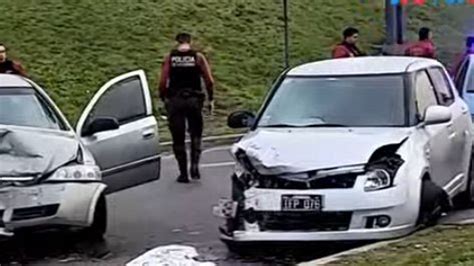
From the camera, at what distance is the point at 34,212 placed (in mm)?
10594

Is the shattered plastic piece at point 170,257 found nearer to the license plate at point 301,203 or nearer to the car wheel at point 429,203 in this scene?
the license plate at point 301,203

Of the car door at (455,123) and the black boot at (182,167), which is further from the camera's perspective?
the black boot at (182,167)

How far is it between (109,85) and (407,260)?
4.17m

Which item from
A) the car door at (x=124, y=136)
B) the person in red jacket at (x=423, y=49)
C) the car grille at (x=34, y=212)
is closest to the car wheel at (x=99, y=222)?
the car door at (x=124, y=136)

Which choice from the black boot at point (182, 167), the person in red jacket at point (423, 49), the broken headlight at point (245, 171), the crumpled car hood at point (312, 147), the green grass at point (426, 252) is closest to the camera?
the green grass at point (426, 252)

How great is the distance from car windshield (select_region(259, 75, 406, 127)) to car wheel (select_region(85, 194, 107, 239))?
1.60m

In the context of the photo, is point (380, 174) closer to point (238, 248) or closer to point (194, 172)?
point (238, 248)

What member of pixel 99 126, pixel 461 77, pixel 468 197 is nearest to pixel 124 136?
pixel 99 126

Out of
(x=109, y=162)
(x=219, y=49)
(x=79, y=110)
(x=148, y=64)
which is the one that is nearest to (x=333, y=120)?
(x=109, y=162)

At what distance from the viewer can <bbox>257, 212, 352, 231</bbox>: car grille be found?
33.1 feet

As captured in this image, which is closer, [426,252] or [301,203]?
[426,252]

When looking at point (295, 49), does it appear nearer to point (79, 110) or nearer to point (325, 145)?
point (79, 110)

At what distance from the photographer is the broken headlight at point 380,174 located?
33.3 feet

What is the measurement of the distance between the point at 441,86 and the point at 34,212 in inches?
170
